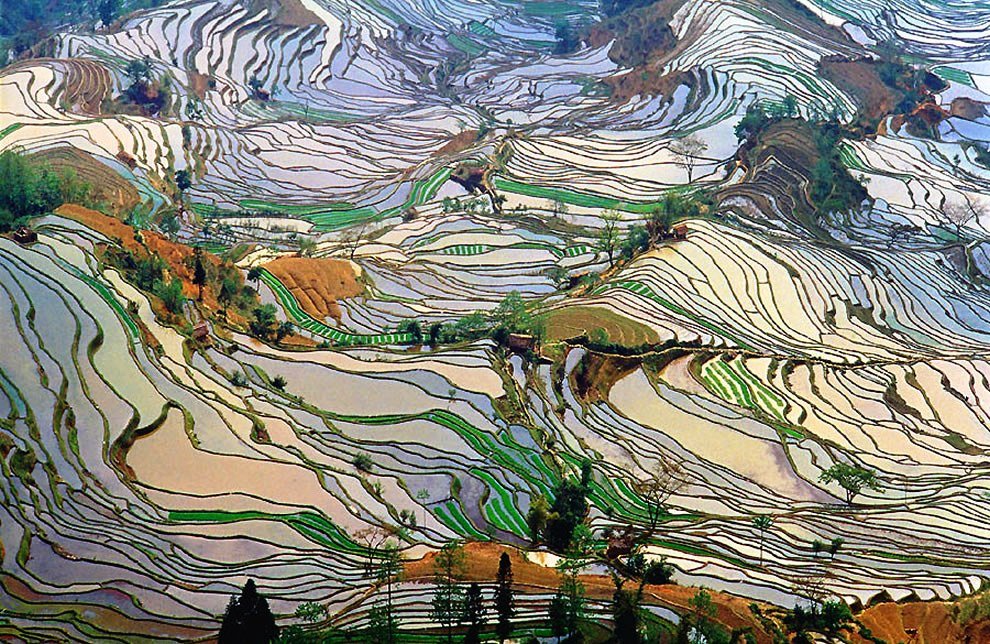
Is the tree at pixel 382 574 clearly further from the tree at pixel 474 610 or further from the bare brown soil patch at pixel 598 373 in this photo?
the bare brown soil patch at pixel 598 373

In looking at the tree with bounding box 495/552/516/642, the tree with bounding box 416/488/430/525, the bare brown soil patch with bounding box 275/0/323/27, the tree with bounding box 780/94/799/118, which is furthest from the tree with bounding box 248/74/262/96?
the tree with bounding box 495/552/516/642

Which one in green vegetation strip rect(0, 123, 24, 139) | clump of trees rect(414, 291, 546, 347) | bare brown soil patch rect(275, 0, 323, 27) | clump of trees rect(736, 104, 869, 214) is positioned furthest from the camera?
bare brown soil patch rect(275, 0, 323, 27)

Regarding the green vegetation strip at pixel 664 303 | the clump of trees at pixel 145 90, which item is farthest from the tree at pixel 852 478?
the clump of trees at pixel 145 90

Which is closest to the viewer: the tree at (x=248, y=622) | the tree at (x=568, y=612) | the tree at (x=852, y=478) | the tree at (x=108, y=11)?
the tree at (x=248, y=622)

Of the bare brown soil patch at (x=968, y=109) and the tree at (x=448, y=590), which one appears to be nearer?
the tree at (x=448, y=590)

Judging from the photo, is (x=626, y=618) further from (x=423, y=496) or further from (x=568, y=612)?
(x=423, y=496)

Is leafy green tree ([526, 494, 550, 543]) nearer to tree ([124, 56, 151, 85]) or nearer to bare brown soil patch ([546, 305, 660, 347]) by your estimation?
bare brown soil patch ([546, 305, 660, 347])

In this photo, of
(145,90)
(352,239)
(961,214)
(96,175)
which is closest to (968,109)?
(961,214)
